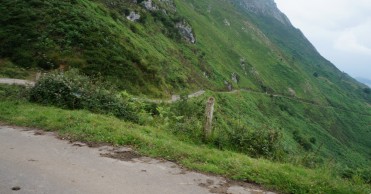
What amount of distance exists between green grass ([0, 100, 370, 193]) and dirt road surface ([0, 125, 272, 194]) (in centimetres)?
61

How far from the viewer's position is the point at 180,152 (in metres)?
12.2

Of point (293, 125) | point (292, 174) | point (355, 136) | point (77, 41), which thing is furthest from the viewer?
point (355, 136)

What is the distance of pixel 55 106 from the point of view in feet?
59.6

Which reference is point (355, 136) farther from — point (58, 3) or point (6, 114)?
point (6, 114)

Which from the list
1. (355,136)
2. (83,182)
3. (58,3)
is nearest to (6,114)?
(83,182)

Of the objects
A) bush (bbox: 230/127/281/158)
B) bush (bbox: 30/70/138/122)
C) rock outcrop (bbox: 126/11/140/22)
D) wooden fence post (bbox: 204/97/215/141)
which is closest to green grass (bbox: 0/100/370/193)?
bush (bbox: 30/70/138/122)

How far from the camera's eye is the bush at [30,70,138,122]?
59.3ft

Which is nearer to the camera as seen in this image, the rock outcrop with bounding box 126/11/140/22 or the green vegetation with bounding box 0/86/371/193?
the green vegetation with bounding box 0/86/371/193

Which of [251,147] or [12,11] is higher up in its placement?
[12,11]

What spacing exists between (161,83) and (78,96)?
124 ft

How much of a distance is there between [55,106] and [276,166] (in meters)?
12.0

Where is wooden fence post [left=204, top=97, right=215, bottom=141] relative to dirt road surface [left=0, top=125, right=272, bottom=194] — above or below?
above

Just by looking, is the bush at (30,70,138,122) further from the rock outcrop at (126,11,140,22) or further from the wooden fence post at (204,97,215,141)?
the rock outcrop at (126,11,140,22)

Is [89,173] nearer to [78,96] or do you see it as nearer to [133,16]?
[78,96]
